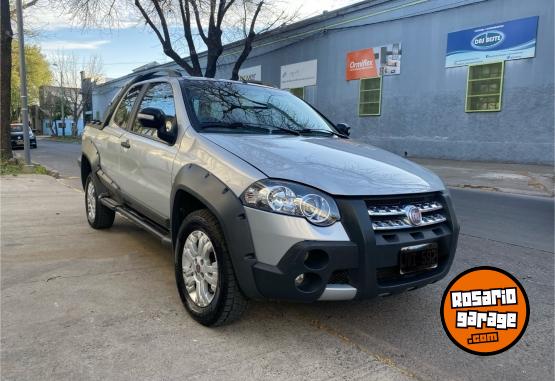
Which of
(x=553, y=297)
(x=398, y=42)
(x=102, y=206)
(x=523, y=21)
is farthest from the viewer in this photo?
(x=398, y=42)

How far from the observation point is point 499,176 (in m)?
12.5

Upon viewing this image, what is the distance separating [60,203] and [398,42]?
14902 millimetres

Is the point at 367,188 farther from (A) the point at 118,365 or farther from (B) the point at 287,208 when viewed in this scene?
(A) the point at 118,365

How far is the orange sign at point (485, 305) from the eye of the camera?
2.48 m

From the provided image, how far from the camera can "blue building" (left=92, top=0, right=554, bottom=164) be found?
1471 cm

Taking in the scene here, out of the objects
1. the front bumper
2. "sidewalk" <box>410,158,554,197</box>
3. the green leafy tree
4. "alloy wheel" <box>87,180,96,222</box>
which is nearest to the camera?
the front bumper

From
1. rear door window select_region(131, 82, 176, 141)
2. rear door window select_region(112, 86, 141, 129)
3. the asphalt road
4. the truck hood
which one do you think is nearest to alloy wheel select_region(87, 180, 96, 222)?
rear door window select_region(112, 86, 141, 129)

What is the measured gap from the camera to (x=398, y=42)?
18672 millimetres

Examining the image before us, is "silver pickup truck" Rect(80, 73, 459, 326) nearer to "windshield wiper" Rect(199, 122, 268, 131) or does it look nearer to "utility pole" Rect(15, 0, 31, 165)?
"windshield wiper" Rect(199, 122, 268, 131)

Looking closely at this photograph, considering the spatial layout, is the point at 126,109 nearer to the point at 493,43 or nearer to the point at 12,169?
the point at 12,169

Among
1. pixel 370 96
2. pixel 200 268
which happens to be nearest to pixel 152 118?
pixel 200 268

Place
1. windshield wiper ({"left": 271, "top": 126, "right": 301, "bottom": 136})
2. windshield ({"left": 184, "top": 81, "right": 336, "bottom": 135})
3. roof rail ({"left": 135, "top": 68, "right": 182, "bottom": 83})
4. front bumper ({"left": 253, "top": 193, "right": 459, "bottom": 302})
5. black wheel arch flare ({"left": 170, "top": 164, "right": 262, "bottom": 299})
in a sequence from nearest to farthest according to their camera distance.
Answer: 1. front bumper ({"left": 253, "top": 193, "right": 459, "bottom": 302})
2. black wheel arch flare ({"left": 170, "top": 164, "right": 262, "bottom": 299})
3. windshield ({"left": 184, "top": 81, "right": 336, "bottom": 135})
4. windshield wiper ({"left": 271, "top": 126, "right": 301, "bottom": 136})
5. roof rail ({"left": 135, "top": 68, "right": 182, "bottom": 83})

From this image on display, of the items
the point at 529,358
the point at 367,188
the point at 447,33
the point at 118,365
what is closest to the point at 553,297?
the point at 529,358

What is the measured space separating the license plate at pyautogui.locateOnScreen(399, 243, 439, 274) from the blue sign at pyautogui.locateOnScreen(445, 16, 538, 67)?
14.2 meters
